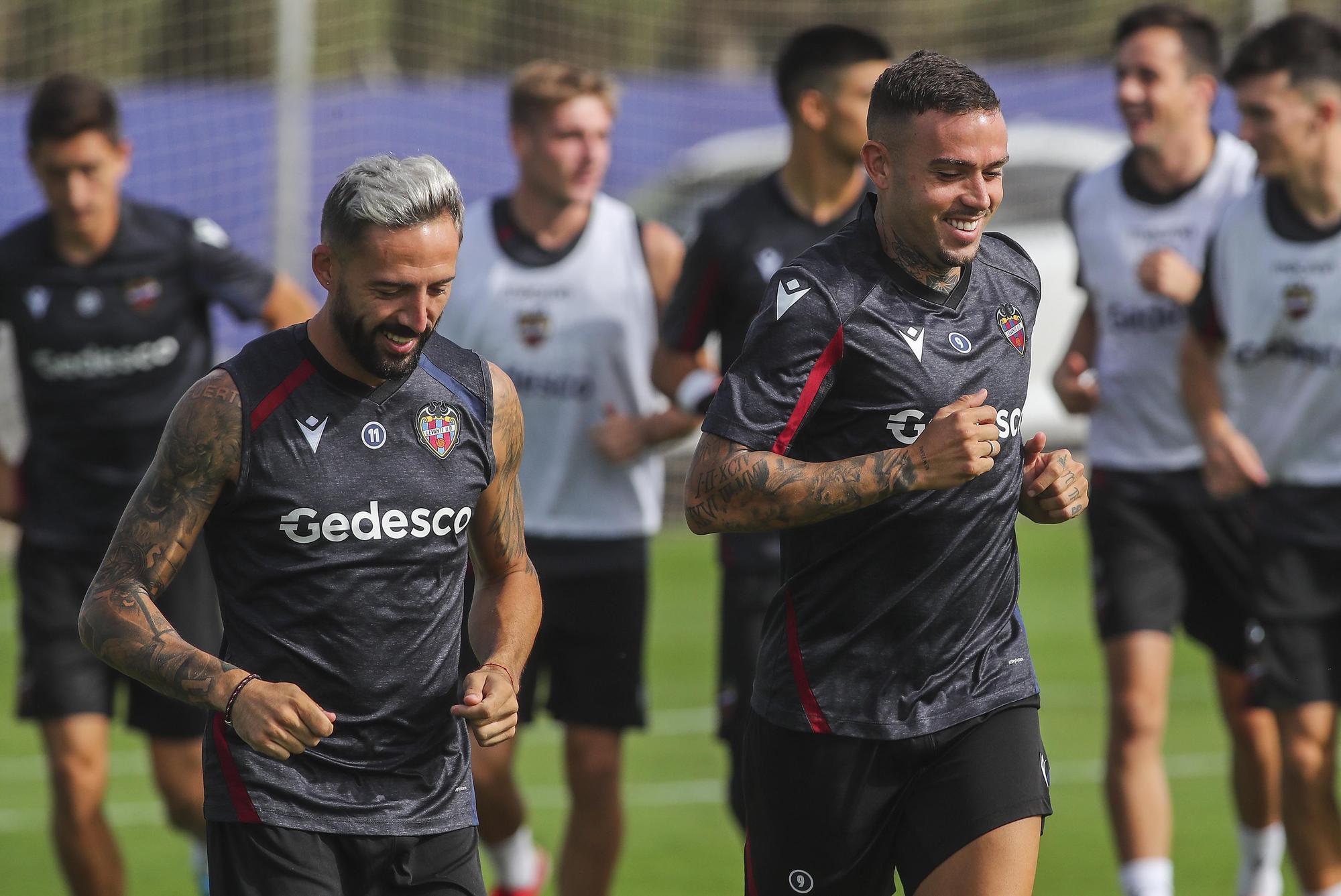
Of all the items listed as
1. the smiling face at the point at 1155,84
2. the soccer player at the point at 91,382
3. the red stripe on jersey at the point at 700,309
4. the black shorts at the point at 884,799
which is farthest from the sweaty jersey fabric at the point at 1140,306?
the soccer player at the point at 91,382

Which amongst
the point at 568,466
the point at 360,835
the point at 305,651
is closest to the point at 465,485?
the point at 305,651

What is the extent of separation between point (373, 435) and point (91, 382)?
300 cm

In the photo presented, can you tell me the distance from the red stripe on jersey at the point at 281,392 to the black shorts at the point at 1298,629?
11.7ft

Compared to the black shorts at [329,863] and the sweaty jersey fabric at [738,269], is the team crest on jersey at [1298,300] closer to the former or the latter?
the sweaty jersey fabric at [738,269]

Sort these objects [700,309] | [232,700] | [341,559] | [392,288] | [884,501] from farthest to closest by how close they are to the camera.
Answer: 1. [700,309]
2. [884,501]
3. [341,559]
4. [392,288]
5. [232,700]

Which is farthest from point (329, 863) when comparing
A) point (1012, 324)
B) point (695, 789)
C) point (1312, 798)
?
point (695, 789)

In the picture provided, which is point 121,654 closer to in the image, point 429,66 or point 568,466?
point 568,466

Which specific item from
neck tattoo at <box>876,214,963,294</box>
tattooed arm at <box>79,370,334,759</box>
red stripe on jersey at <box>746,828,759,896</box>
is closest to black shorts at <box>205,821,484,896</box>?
tattooed arm at <box>79,370,334,759</box>

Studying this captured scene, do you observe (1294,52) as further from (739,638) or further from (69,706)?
(69,706)

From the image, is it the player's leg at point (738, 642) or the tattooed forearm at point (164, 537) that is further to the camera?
the player's leg at point (738, 642)

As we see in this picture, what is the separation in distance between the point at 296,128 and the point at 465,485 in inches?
Result: 330

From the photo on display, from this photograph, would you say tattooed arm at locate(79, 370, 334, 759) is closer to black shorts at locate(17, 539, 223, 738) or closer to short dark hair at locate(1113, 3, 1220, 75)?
black shorts at locate(17, 539, 223, 738)

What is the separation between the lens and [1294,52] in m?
6.34

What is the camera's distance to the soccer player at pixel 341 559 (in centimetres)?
375
